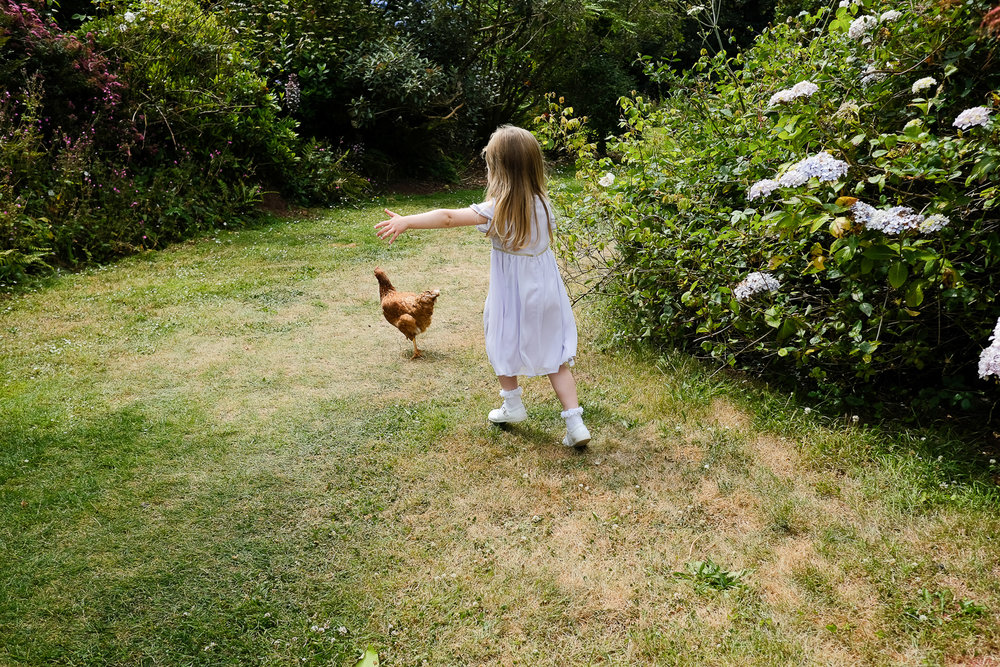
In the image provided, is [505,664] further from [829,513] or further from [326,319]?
[326,319]

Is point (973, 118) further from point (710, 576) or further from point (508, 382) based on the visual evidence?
point (508, 382)

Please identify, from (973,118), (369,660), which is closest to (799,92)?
(973,118)

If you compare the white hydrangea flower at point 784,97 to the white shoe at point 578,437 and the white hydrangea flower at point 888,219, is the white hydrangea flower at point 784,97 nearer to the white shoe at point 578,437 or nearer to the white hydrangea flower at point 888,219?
the white hydrangea flower at point 888,219

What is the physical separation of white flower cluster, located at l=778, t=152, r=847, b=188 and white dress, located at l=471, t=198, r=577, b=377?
1205 millimetres

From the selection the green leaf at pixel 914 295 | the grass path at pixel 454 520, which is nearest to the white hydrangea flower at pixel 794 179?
the green leaf at pixel 914 295

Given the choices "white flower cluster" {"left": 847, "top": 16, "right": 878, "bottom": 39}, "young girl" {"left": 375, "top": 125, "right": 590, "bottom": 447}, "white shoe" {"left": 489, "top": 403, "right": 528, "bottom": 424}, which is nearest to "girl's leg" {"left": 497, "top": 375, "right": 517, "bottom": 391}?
"young girl" {"left": 375, "top": 125, "right": 590, "bottom": 447}

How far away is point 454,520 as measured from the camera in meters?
2.95

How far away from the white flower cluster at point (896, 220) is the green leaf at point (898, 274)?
14 centimetres

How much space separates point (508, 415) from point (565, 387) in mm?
382

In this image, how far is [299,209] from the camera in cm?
961

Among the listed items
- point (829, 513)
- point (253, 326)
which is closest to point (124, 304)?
point (253, 326)

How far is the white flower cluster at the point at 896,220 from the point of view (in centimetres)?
259

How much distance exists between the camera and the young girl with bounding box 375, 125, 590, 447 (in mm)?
3408

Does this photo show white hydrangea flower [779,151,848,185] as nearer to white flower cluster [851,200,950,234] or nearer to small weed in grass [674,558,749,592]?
white flower cluster [851,200,950,234]
